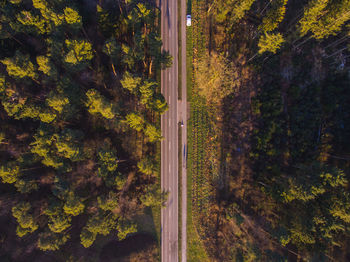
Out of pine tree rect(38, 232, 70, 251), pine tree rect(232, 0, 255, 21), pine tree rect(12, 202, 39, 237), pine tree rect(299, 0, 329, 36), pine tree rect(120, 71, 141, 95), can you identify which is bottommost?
pine tree rect(38, 232, 70, 251)

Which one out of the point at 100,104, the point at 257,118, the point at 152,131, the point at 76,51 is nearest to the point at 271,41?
the point at 257,118

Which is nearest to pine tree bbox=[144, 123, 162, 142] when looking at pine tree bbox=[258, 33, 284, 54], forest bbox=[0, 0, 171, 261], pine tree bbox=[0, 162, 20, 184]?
forest bbox=[0, 0, 171, 261]

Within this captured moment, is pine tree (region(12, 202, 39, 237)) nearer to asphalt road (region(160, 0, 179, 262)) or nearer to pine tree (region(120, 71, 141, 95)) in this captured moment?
asphalt road (region(160, 0, 179, 262))

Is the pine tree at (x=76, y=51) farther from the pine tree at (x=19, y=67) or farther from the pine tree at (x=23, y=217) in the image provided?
the pine tree at (x=23, y=217)

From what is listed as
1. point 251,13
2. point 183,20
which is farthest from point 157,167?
point 251,13

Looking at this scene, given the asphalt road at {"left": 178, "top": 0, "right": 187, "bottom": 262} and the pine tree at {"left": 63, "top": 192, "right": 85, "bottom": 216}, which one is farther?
the asphalt road at {"left": 178, "top": 0, "right": 187, "bottom": 262}

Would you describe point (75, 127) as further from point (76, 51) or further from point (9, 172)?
point (76, 51)
